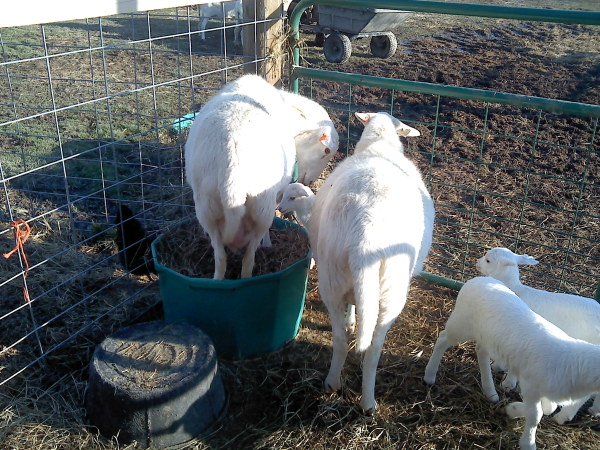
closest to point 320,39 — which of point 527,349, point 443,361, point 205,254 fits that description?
point 205,254

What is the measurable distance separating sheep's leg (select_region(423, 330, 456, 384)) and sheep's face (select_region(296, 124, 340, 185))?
7.01 ft

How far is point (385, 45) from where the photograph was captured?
13172 millimetres

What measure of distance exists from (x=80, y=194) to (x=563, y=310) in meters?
4.60

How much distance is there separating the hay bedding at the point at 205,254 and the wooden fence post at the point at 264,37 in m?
1.63

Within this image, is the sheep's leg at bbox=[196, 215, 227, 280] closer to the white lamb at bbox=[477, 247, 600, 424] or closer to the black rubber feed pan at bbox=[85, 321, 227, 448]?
the black rubber feed pan at bbox=[85, 321, 227, 448]

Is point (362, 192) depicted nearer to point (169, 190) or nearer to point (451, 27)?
point (169, 190)

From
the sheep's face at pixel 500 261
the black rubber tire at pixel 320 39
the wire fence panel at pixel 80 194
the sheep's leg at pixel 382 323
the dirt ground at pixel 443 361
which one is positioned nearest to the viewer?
the sheep's leg at pixel 382 323

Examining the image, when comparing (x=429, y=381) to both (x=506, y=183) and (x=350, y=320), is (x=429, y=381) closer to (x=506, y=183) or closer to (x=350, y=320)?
(x=350, y=320)

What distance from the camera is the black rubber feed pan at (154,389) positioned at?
293cm

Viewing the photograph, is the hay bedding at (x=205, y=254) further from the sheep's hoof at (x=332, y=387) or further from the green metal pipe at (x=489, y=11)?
the green metal pipe at (x=489, y=11)

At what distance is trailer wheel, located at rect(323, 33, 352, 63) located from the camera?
1243 centimetres

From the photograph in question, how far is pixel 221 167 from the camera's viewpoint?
10.6 feet

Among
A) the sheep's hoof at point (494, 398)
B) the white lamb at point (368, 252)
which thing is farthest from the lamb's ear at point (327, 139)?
the sheep's hoof at point (494, 398)

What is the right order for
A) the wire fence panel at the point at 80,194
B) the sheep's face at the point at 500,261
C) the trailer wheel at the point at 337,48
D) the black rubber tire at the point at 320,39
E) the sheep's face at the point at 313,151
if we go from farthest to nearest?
the black rubber tire at the point at 320,39 < the trailer wheel at the point at 337,48 < the sheep's face at the point at 313,151 < the wire fence panel at the point at 80,194 < the sheep's face at the point at 500,261
